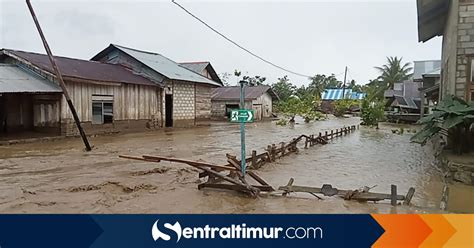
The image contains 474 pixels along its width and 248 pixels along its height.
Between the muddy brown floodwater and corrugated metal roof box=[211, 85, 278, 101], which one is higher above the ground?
corrugated metal roof box=[211, 85, 278, 101]

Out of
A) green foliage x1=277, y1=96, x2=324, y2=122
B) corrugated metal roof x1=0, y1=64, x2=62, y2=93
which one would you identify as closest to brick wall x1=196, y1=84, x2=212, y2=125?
green foliage x1=277, y1=96, x2=324, y2=122

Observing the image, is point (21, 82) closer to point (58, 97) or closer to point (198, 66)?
point (58, 97)

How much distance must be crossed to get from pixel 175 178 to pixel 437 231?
5318 millimetres

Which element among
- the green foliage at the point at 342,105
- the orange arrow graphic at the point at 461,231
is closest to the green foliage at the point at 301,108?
the green foliage at the point at 342,105

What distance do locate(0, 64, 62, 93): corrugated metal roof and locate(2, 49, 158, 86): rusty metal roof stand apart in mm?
563

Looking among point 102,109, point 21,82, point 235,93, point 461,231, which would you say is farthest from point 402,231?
point 235,93

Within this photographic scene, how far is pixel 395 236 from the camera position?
4.16 m

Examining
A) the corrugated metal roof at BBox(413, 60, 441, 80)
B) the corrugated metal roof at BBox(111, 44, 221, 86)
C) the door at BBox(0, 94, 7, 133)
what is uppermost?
the corrugated metal roof at BBox(413, 60, 441, 80)

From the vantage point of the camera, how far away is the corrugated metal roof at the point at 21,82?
1470 centimetres

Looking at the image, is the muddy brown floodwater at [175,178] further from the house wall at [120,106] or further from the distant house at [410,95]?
the distant house at [410,95]

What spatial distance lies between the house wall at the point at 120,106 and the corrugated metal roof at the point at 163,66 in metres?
1.65

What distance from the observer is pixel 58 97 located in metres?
17.1

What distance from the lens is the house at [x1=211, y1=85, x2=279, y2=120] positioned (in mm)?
36281

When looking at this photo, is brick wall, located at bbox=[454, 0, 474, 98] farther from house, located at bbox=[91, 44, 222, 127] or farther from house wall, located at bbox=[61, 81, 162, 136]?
house, located at bbox=[91, 44, 222, 127]
